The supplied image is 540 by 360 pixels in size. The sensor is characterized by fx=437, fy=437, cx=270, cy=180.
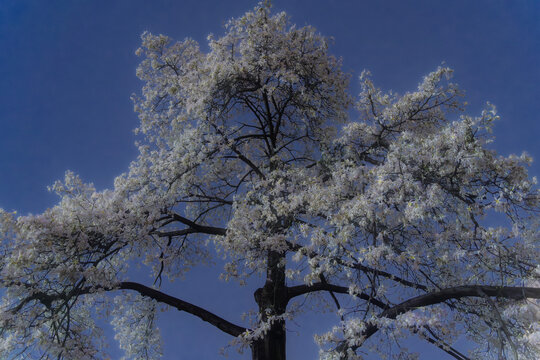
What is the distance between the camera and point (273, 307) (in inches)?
302

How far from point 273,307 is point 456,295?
3009 millimetres

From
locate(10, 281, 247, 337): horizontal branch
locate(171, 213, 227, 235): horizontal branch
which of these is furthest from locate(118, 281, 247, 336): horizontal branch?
locate(171, 213, 227, 235): horizontal branch

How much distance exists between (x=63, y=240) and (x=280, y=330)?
4.10 metres

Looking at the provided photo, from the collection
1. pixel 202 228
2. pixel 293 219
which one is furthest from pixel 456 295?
pixel 202 228

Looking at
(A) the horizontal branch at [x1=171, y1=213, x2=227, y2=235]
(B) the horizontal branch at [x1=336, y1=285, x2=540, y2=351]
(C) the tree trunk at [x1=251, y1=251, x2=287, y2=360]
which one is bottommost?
(B) the horizontal branch at [x1=336, y1=285, x2=540, y2=351]

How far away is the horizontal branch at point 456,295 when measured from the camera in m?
5.88

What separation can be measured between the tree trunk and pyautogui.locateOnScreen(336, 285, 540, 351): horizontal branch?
1.93 meters

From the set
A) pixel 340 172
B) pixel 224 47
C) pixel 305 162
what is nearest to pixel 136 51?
pixel 224 47

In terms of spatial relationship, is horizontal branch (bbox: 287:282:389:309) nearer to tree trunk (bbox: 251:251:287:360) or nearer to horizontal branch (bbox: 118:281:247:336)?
tree trunk (bbox: 251:251:287:360)

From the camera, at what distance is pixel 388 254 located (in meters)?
5.91

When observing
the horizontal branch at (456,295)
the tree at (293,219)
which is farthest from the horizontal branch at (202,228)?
the horizontal branch at (456,295)

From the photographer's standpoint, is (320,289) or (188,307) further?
(320,289)

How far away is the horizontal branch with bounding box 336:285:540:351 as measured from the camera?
5875 mm

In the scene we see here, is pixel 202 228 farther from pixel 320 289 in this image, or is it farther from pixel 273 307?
pixel 320 289
